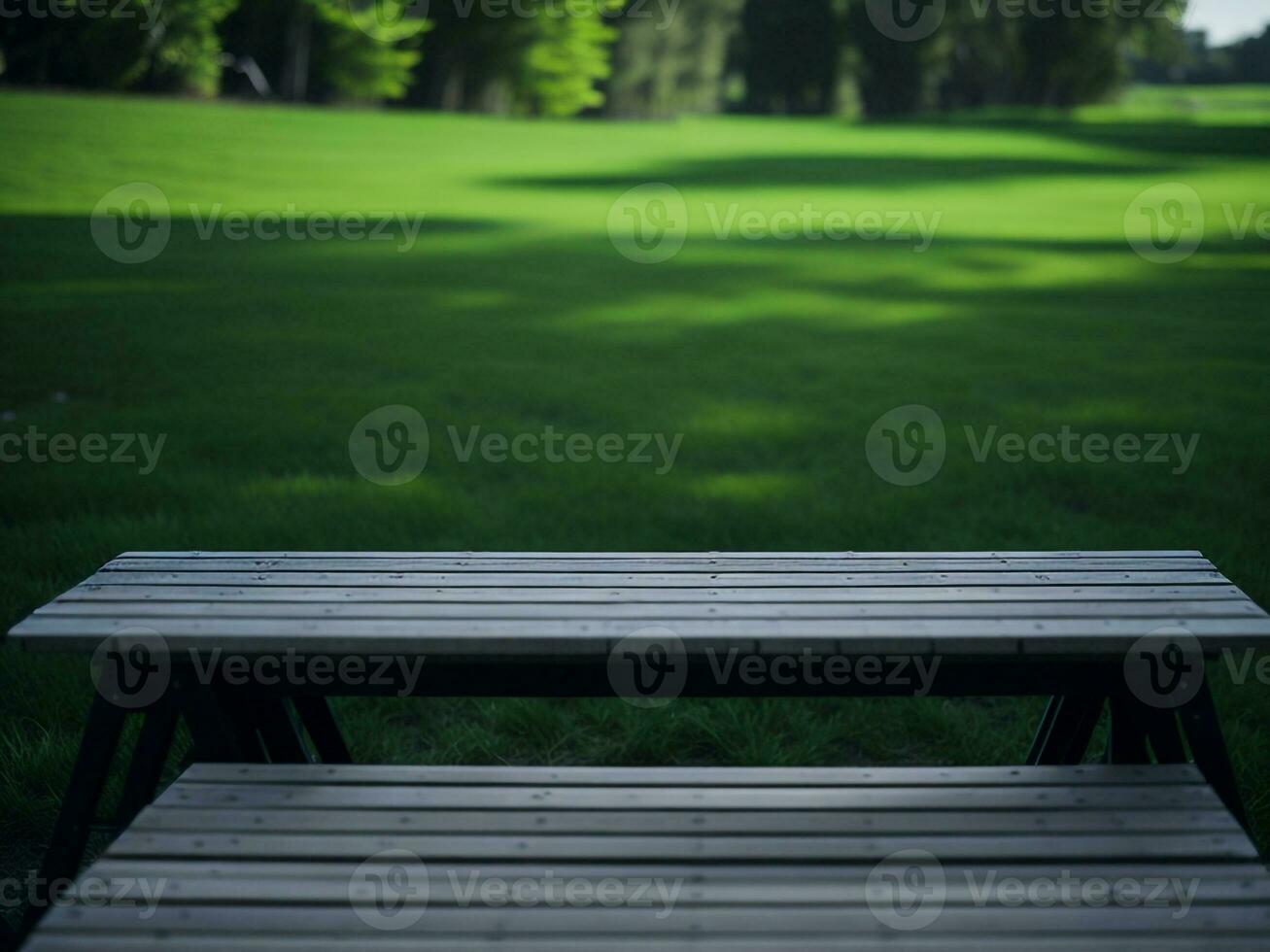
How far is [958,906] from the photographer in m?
1.53

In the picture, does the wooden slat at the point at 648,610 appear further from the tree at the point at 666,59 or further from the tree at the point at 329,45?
the tree at the point at 666,59

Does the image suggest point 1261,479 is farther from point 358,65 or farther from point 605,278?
point 358,65

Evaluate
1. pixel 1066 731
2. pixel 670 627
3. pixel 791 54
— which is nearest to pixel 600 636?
pixel 670 627

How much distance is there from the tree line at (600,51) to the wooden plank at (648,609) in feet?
62.5

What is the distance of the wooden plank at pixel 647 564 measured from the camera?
2.29 meters

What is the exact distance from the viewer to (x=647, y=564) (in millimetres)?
2361

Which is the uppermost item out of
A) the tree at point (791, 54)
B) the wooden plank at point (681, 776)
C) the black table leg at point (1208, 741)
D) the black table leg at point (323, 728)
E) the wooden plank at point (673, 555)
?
the tree at point (791, 54)

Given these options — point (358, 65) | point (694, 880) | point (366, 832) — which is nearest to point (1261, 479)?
point (694, 880)

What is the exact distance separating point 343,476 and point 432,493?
0.52m

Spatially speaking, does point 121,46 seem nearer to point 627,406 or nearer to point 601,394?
point 601,394

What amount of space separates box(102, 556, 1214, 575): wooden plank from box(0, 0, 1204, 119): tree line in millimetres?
18802

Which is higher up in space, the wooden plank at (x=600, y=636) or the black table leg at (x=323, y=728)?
the wooden plank at (x=600, y=636)

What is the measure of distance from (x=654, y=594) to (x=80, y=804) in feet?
3.96

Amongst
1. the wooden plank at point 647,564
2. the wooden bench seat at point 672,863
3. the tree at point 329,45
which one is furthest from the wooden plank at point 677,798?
the tree at point 329,45
